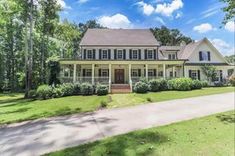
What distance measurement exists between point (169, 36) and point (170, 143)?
62.4 meters

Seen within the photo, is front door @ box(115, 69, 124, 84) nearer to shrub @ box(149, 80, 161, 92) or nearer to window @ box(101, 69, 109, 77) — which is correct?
window @ box(101, 69, 109, 77)

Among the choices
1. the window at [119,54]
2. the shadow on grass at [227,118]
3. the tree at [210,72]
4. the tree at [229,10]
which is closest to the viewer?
the shadow on grass at [227,118]

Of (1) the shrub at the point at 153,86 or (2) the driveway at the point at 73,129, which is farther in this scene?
(1) the shrub at the point at 153,86

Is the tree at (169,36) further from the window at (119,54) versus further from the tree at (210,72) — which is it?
the window at (119,54)

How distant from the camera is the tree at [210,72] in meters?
31.9

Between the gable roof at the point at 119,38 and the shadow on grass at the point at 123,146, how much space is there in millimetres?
23701

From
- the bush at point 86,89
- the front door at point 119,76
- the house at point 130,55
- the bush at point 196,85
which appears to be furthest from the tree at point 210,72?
the bush at point 86,89

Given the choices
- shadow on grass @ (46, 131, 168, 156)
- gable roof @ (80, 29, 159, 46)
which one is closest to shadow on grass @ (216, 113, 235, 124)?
shadow on grass @ (46, 131, 168, 156)

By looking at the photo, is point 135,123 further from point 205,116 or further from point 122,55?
point 122,55

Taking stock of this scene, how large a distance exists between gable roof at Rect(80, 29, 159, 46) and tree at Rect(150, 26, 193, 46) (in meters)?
33.1

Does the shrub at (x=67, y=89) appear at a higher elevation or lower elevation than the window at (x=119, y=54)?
lower

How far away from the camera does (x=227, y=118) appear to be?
11148 millimetres

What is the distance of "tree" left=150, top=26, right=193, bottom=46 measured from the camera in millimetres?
66688

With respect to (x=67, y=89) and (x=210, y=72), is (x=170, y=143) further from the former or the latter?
(x=210, y=72)
